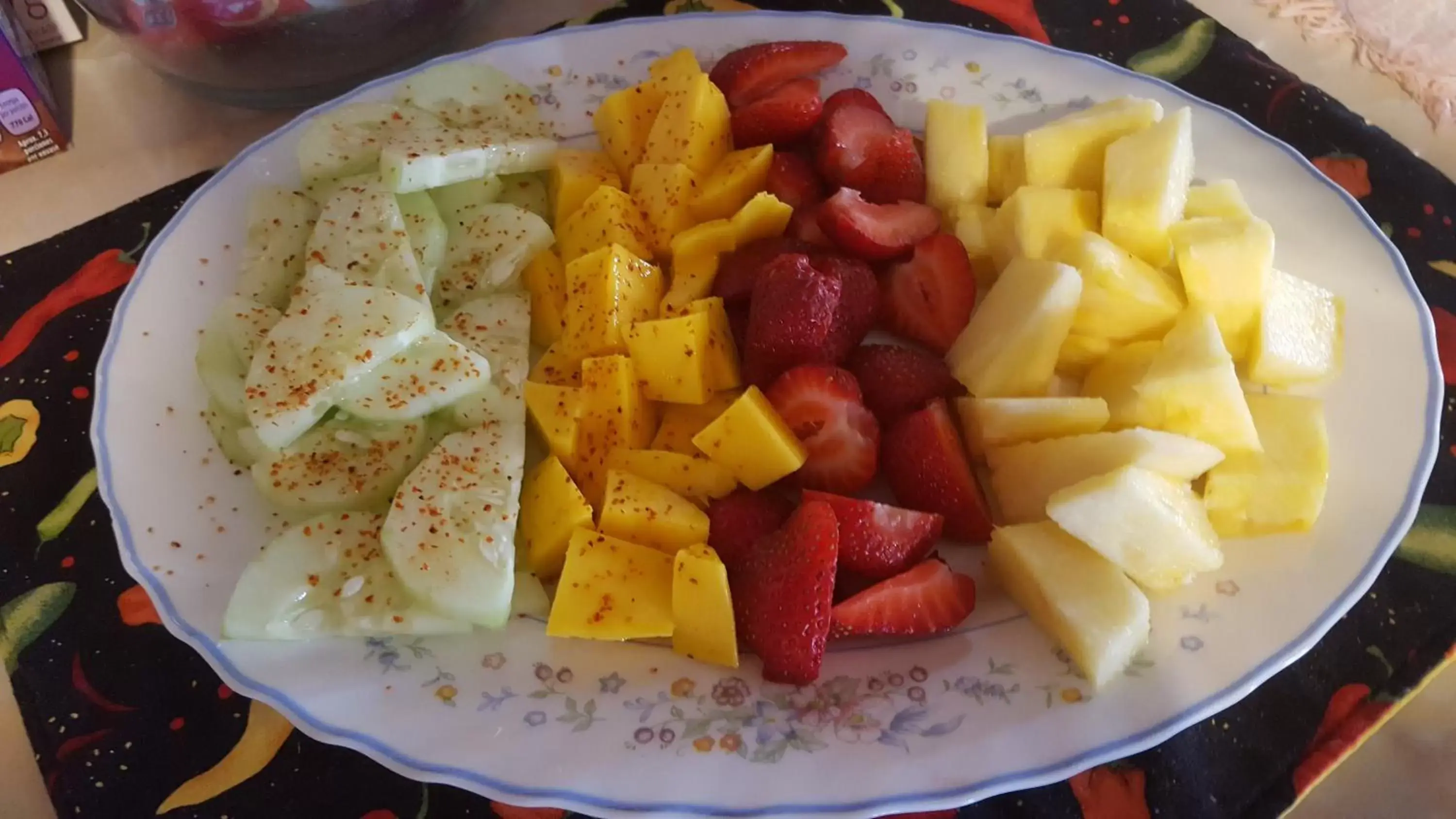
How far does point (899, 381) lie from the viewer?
1025 mm

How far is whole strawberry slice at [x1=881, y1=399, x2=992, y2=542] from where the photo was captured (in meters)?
0.95

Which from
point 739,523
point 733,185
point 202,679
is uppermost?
point 733,185

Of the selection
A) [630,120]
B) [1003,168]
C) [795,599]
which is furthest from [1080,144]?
[795,599]

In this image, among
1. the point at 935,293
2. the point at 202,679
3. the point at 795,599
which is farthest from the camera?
the point at 935,293

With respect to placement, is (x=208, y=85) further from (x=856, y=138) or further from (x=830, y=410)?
(x=830, y=410)

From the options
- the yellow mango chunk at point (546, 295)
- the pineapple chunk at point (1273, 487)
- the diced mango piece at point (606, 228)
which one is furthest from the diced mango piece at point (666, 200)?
the pineapple chunk at point (1273, 487)

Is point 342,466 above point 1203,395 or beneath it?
beneath

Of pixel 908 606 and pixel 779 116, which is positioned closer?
pixel 908 606

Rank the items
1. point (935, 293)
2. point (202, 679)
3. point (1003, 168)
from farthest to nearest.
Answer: point (1003, 168), point (935, 293), point (202, 679)

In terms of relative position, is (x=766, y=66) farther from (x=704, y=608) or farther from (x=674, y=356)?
(x=704, y=608)

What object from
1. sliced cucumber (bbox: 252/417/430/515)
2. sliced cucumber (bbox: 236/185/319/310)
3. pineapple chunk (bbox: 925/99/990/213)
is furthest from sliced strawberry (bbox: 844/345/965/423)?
sliced cucumber (bbox: 236/185/319/310)

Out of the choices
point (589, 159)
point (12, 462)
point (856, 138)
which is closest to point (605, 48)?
point (589, 159)

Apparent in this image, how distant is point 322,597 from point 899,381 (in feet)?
2.00

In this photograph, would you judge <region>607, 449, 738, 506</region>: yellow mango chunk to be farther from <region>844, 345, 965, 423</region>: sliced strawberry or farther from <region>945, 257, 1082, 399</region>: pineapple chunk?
<region>945, 257, 1082, 399</region>: pineapple chunk
